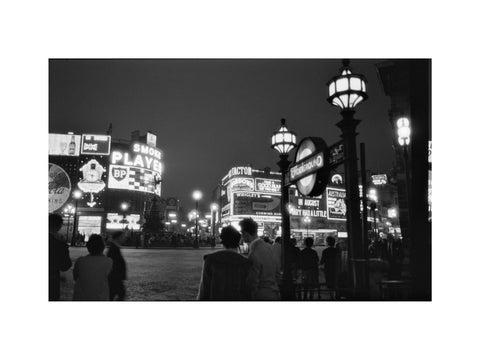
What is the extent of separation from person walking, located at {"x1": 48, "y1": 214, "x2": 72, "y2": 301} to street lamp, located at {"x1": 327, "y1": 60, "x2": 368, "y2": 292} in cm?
438

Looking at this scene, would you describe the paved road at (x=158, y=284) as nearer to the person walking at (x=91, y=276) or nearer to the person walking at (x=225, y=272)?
the person walking at (x=91, y=276)

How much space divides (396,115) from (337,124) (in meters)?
21.3

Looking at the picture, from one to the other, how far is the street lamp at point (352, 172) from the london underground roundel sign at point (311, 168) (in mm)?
329

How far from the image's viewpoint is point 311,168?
18.0 feet

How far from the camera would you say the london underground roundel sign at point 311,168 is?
523cm

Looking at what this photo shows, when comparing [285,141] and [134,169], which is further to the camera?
[134,169]

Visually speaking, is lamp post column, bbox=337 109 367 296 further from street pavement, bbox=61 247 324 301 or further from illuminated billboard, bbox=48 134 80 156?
illuminated billboard, bbox=48 134 80 156

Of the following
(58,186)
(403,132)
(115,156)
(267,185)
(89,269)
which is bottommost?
(89,269)

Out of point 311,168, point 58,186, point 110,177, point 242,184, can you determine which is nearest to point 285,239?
point 311,168

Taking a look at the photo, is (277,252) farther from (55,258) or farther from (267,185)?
(267,185)

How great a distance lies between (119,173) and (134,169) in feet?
7.45

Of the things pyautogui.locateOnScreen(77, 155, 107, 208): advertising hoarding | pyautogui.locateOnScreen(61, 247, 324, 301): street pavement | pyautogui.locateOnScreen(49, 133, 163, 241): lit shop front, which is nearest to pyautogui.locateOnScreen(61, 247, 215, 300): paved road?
pyautogui.locateOnScreen(61, 247, 324, 301): street pavement

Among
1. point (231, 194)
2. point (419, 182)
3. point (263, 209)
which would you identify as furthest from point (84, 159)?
point (419, 182)

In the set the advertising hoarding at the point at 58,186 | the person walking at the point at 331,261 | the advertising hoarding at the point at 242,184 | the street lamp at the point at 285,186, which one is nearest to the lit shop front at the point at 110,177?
the advertising hoarding at the point at 242,184
